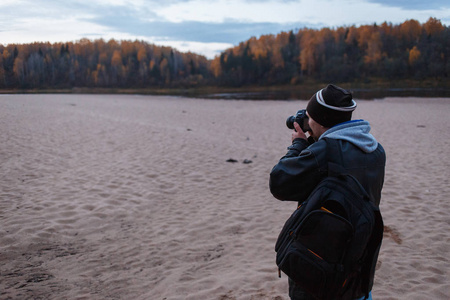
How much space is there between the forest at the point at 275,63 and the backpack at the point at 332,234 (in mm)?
95975

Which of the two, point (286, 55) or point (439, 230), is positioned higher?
point (286, 55)

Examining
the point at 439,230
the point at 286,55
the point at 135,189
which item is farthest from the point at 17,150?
the point at 286,55

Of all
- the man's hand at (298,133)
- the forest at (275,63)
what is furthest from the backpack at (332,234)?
the forest at (275,63)

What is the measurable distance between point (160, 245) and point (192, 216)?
127cm

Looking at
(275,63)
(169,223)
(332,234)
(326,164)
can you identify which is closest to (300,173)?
(326,164)

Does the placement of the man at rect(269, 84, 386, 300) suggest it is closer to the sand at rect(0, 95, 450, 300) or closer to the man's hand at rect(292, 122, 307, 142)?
the man's hand at rect(292, 122, 307, 142)

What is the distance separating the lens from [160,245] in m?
5.12

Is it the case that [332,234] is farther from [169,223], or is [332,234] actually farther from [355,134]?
[169,223]

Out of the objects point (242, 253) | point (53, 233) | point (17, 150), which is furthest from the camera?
point (17, 150)

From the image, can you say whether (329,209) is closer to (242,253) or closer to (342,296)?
(342,296)

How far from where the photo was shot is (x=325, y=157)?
1.88 meters

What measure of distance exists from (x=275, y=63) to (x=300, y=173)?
11473 cm

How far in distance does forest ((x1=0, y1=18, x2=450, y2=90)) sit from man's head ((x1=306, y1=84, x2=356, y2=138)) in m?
95.8

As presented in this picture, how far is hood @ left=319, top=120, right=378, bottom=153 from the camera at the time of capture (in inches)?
74.9
